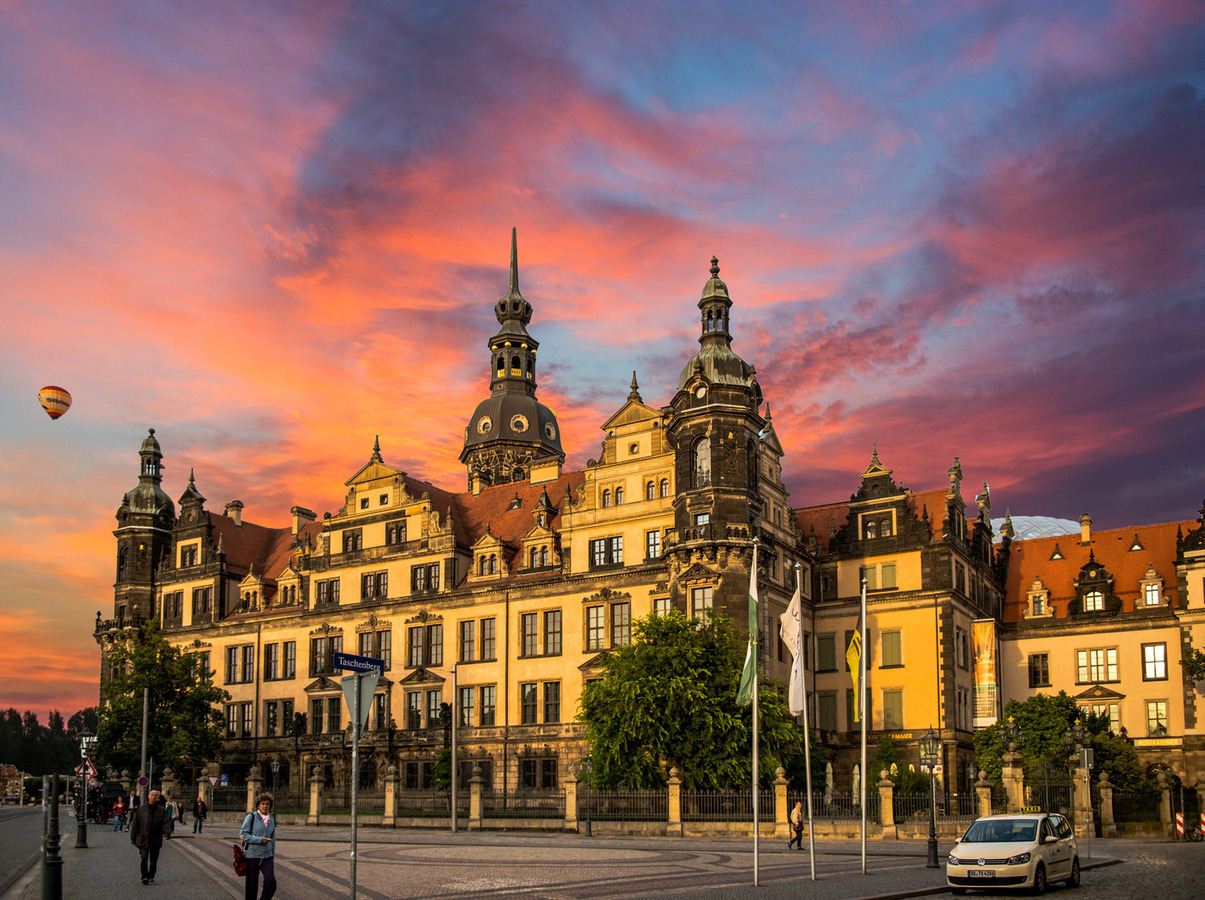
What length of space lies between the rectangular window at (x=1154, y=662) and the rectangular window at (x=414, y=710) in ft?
148

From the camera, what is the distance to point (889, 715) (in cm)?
7006

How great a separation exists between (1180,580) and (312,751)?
56.3m

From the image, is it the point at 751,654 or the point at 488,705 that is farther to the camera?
the point at 488,705

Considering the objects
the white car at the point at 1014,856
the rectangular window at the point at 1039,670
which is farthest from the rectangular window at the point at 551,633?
the white car at the point at 1014,856

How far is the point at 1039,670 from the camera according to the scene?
7794cm

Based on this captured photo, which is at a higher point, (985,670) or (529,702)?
(985,670)

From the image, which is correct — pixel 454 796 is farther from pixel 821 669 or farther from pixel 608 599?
pixel 821 669

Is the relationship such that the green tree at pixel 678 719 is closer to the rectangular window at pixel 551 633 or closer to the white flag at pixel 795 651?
the rectangular window at pixel 551 633

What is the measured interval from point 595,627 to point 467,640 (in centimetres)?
990

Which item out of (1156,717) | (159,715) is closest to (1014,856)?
(1156,717)

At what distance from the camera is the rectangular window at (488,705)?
7344 cm

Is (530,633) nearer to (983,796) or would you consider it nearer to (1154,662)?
(983,796)

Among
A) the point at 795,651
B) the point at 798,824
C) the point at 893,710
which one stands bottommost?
the point at 798,824

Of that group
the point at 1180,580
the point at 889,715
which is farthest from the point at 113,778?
the point at 1180,580
